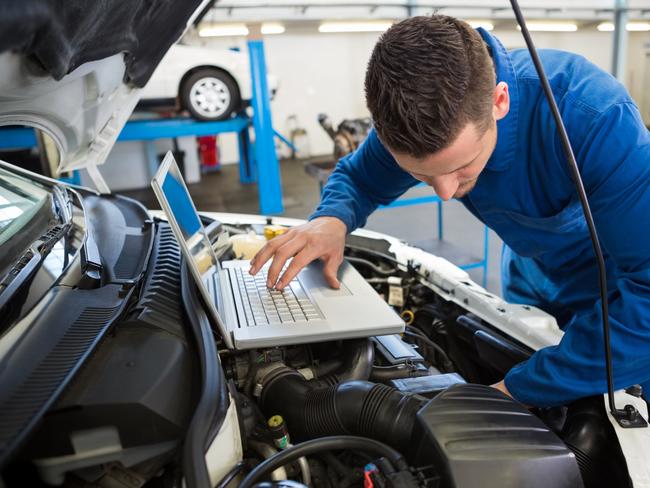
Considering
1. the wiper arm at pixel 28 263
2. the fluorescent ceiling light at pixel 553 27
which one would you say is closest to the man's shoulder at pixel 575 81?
the wiper arm at pixel 28 263

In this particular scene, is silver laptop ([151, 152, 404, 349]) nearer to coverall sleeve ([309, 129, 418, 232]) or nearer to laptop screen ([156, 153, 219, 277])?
laptop screen ([156, 153, 219, 277])

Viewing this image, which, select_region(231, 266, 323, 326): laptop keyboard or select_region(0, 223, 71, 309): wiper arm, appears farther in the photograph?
select_region(231, 266, 323, 326): laptop keyboard

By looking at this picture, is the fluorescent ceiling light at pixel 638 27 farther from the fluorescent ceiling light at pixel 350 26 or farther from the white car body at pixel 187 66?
the white car body at pixel 187 66

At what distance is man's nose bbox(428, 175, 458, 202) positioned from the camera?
920 mm

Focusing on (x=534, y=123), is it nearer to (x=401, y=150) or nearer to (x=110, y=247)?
(x=401, y=150)

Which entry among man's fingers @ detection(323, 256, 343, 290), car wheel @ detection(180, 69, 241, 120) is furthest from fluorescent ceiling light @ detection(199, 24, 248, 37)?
man's fingers @ detection(323, 256, 343, 290)

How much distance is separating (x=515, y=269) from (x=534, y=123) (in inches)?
27.8

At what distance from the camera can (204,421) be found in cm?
62

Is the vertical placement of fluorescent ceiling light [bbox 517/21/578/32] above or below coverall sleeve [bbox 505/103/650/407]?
above

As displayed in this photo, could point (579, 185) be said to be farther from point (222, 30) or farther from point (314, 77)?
point (314, 77)

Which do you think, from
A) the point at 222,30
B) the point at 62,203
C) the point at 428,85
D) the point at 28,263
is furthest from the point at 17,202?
the point at 222,30

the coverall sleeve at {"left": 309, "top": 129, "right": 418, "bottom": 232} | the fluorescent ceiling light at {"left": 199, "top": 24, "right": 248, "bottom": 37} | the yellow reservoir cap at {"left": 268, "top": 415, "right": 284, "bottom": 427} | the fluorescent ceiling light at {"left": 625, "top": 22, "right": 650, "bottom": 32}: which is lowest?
the yellow reservoir cap at {"left": 268, "top": 415, "right": 284, "bottom": 427}

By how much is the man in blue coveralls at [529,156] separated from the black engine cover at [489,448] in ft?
0.83

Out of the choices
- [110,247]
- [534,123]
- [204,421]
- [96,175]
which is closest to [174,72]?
[96,175]
